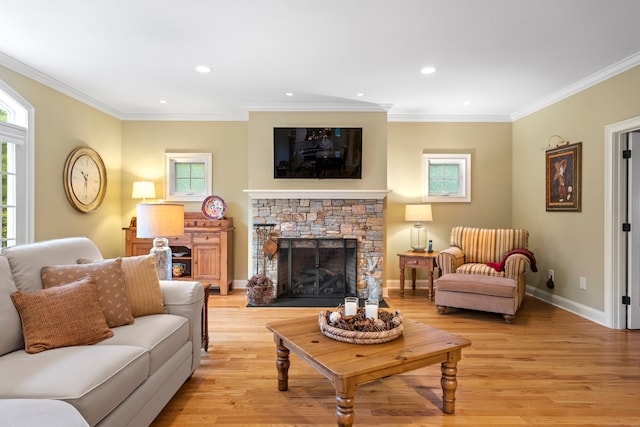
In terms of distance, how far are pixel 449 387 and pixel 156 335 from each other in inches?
66.7

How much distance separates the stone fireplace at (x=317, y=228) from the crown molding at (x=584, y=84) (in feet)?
7.64

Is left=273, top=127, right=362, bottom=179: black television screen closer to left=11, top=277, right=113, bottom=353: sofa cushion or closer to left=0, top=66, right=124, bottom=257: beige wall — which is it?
left=0, top=66, right=124, bottom=257: beige wall

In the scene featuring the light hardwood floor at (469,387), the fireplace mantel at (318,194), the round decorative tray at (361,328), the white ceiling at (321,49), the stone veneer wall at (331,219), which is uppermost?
the white ceiling at (321,49)

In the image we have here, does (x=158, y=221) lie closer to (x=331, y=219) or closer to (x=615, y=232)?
(x=331, y=219)

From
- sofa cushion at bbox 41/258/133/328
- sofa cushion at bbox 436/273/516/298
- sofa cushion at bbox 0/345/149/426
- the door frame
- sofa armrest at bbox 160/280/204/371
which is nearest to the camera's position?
sofa cushion at bbox 0/345/149/426

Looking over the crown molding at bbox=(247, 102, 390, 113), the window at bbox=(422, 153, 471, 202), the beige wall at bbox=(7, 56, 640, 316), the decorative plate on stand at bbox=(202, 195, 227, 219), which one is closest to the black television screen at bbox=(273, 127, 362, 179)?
the beige wall at bbox=(7, 56, 640, 316)

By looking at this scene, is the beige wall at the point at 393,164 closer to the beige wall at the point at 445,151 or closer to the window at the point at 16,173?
the beige wall at the point at 445,151

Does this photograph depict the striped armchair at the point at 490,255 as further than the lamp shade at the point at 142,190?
No

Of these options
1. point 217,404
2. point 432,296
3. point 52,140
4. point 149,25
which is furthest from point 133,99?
point 432,296

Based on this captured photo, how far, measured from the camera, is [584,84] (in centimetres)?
398

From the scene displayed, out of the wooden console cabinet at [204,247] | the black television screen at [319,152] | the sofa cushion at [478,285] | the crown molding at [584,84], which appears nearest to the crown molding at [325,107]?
the black television screen at [319,152]

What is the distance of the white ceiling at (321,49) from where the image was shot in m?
2.59

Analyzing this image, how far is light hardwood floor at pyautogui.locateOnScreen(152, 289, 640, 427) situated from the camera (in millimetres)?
2064

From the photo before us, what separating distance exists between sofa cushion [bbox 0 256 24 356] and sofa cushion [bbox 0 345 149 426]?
0.19 ft
